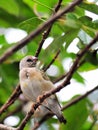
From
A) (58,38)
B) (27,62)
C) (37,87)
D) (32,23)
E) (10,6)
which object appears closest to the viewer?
(58,38)

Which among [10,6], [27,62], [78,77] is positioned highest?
[10,6]

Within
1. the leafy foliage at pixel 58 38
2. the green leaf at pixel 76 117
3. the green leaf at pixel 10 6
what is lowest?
the green leaf at pixel 76 117

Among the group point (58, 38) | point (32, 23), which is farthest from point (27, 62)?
point (58, 38)

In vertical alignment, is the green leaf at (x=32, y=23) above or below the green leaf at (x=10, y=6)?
below

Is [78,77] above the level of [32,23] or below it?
below

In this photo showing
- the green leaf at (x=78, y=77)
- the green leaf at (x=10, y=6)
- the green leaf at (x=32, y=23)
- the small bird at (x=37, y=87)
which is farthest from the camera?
the green leaf at (x=10, y=6)

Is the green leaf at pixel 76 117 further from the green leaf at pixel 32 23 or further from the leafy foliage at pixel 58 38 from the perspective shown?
the green leaf at pixel 32 23

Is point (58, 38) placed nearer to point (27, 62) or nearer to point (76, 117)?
point (76, 117)

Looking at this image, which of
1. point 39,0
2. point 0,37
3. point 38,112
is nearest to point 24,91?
point 38,112

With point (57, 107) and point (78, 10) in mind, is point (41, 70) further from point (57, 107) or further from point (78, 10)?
point (78, 10)

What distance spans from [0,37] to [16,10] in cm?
22

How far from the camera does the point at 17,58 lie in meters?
1.78

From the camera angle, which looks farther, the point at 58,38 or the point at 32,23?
the point at 32,23

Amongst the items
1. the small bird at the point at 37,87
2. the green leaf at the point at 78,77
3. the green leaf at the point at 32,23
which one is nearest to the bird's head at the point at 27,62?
the small bird at the point at 37,87
